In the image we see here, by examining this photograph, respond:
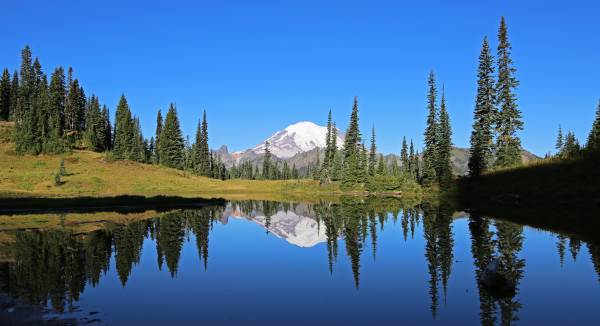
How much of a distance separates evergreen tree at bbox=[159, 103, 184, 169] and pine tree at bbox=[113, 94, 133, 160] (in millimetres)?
10390

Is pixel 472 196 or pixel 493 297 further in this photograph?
pixel 472 196

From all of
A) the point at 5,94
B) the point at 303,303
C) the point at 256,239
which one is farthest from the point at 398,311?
the point at 5,94

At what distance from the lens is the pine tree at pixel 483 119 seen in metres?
61.3

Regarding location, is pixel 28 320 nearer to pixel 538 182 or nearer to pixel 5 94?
pixel 538 182

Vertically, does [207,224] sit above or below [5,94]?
below

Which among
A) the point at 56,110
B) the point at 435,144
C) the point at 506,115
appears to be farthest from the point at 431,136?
the point at 56,110

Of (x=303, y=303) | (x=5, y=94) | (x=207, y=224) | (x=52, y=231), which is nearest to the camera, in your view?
(x=303, y=303)

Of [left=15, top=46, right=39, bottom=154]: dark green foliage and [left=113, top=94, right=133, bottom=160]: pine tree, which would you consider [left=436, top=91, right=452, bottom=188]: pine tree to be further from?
[left=15, top=46, right=39, bottom=154]: dark green foliage

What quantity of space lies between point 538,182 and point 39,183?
248 feet

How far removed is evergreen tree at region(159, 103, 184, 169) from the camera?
4722 inches

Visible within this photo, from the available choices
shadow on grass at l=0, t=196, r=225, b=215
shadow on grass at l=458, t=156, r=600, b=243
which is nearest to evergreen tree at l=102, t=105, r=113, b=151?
shadow on grass at l=0, t=196, r=225, b=215

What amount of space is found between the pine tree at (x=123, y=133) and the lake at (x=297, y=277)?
259 feet

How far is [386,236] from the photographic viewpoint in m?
28.2

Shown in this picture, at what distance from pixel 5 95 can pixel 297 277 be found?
445ft
